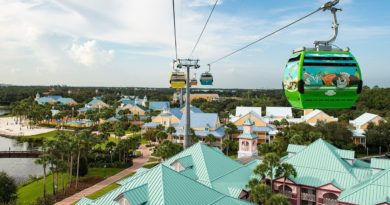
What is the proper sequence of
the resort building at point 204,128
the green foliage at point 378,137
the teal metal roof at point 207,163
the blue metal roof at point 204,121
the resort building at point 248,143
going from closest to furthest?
the teal metal roof at point 207,163
the resort building at point 248,143
the green foliage at point 378,137
the resort building at point 204,128
the blue metal roof at point 204,121

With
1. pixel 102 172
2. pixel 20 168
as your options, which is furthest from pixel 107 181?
pixel 20 168

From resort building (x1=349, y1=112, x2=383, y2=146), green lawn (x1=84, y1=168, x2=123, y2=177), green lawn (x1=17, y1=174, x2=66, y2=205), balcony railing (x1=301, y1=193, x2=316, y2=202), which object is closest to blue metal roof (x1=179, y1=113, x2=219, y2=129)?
green lawn (x1=84, y1=168, x2=123, y2=177)

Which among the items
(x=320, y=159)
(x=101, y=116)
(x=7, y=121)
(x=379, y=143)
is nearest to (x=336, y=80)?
(x=320, y=159)

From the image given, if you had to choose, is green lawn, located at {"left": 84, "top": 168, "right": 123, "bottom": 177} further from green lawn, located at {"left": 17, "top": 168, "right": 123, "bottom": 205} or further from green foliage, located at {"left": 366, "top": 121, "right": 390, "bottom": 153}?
green foliage, located at {"left": 366, "top": 121, "right": 390, "bottom": 153}

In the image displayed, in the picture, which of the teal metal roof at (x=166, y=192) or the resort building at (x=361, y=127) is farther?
the resort building at (x=361, y=127)

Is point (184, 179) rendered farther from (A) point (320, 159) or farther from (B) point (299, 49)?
(A) point (320, 159)

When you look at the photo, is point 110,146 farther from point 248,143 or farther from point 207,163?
point 207,163

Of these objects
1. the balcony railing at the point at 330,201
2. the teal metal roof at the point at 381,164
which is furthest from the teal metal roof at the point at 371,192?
the teal metal roof at the point at 381,164

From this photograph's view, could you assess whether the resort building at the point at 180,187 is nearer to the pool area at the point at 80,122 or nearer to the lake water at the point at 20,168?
the lake water at the point at 20,168
